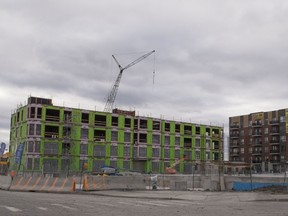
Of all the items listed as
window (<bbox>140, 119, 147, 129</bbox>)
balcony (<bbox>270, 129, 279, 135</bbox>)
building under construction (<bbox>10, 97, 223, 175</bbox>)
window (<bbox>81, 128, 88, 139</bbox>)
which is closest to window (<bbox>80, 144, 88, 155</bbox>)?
building under construction (<bbox>10, 97, 223, 175</bbox>)

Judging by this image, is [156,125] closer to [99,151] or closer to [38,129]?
[99,151]

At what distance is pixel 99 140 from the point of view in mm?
91625

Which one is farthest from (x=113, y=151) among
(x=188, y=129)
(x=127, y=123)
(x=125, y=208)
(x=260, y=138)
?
(x=125, y=208)

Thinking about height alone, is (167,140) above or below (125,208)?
above

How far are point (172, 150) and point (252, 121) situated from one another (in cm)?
5069

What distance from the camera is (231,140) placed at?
495 feet

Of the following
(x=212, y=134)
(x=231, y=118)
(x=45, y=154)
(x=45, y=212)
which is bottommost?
(x=45, y=212)

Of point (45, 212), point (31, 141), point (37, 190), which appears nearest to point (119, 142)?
point (31, 141)

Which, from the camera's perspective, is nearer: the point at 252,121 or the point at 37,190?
the point at 37,190

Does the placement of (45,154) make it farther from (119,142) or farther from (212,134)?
(212,134)

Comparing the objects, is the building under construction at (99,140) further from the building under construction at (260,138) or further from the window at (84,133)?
the building under construction at (260,138)

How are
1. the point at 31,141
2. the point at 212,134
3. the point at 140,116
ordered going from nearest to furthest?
the point at 31,141 → the point at 140,116 → the point at 212,134

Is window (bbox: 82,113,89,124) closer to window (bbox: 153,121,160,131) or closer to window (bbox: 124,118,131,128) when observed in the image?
window (bbox: 124,118,131,128)

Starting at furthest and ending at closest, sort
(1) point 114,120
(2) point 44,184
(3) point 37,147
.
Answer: (1) point 114,120 < (3) point 37,147 < (2) point 44,184
